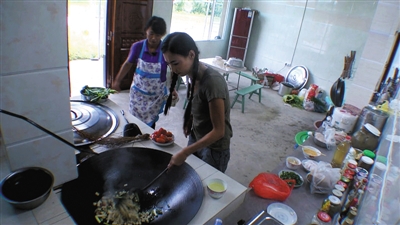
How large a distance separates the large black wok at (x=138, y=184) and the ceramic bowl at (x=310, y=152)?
108cm

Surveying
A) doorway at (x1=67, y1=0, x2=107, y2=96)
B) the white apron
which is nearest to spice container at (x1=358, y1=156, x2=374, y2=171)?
the white apron

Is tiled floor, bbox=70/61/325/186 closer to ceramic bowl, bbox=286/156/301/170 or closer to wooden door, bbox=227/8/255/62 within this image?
ceramic bowl, bbox=286/156/301/170

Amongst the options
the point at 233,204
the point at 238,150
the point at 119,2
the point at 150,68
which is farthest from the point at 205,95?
the point at 119,2

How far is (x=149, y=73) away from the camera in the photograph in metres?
2.21

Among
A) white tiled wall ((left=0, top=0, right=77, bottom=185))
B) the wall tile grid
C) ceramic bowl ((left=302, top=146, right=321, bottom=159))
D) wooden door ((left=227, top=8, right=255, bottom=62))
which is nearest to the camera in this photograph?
white tiled wall ((left=0, top=0, right=77, bottom=185))

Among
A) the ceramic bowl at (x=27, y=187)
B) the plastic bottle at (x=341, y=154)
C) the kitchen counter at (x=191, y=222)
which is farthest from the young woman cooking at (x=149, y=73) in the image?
the plastic bottle at (x=341, y=154)

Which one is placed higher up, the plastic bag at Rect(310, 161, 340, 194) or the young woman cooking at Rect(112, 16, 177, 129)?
the young woman cooking at Rect(112, 16, 177, 129)

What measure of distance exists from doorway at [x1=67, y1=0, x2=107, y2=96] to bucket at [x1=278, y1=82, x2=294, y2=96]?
13.4 ft

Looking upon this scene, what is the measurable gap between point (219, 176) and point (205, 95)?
0.43 meters

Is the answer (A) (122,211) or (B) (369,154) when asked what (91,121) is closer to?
(A) (122,211)

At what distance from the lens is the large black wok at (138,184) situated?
1.02m

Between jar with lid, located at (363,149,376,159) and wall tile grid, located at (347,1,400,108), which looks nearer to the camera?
jar with lid, located at (363,149,376,159)

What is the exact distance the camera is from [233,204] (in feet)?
4.00

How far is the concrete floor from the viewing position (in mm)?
3116
